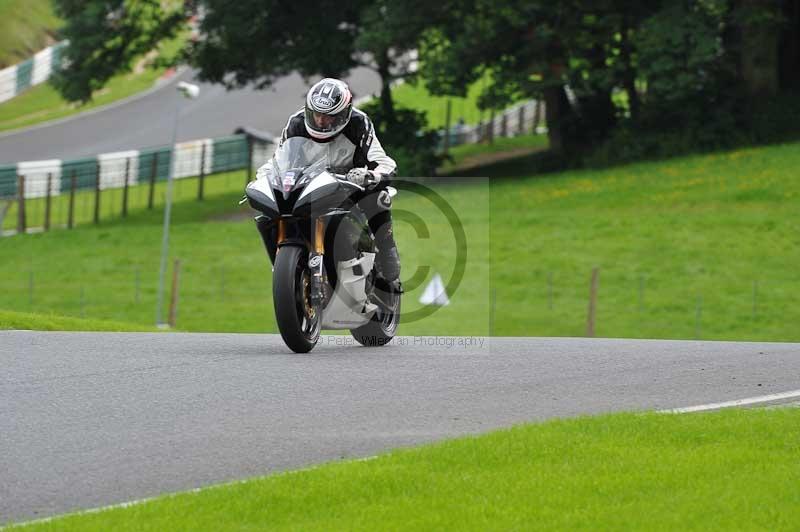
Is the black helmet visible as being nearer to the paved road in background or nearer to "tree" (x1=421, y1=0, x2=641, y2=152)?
"tree" (x1=421, y1=0, x2=641, y2=152)

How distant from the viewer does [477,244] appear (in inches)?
1531

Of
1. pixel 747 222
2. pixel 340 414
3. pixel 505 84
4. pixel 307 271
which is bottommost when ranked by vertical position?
pixel 340 414

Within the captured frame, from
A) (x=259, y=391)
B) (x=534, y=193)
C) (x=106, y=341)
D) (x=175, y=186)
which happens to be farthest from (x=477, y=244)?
(x=259, y=391)

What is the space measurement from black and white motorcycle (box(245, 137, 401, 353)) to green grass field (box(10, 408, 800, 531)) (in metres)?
3.23

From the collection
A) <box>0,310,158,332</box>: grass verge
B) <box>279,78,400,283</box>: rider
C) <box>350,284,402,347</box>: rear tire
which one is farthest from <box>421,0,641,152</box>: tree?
<box>279,78,400,283</box>: rider

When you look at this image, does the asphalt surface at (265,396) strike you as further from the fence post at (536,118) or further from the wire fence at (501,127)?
the fence post at (536,118)

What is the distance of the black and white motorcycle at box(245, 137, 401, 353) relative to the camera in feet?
36.5

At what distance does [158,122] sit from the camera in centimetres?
6288

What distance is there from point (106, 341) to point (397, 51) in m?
36.7

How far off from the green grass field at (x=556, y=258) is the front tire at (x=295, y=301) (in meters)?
15.1

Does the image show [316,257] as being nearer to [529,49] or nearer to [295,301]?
[295,301]

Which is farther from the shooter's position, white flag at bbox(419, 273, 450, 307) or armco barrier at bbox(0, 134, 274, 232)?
armco barrier at bbox(0, 134, 274, 232)

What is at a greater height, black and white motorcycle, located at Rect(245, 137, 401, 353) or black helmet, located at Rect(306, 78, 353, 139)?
black helmet, located at Rect(306, 78, 353, 139)

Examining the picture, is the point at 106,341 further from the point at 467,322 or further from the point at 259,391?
the point at 467,322
